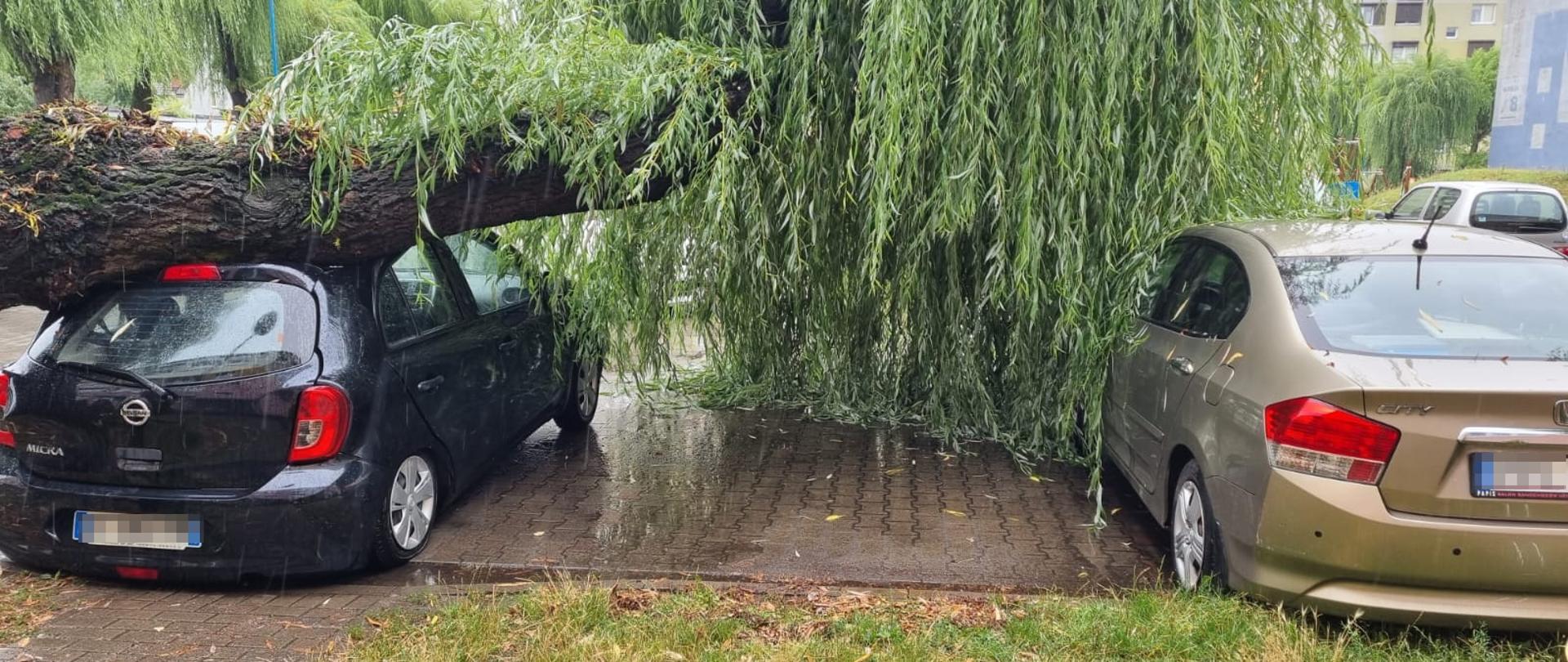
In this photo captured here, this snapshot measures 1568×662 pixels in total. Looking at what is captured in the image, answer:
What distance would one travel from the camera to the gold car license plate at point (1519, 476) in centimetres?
301

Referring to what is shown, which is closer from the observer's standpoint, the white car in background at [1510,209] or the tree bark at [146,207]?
the tree bark at [146,207]

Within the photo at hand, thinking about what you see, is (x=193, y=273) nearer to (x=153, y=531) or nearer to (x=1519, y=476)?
(x=153, y=531)

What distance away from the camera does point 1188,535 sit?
156 inches

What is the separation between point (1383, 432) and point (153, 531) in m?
4.32

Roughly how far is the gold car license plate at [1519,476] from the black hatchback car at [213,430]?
3.87 metres

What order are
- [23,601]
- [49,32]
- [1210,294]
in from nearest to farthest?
[23,601]
[1210,294]
[49,32]

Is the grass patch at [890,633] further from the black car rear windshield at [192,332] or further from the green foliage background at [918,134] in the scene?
the green foliage background at [918,134]

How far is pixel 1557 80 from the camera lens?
2839cm

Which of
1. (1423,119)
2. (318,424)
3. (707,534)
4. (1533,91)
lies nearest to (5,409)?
(318,424)

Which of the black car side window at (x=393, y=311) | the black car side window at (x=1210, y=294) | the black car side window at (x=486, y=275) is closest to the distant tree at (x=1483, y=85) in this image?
the black car side window at (x=1210, y=294)

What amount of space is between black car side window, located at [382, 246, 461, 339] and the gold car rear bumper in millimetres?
3553

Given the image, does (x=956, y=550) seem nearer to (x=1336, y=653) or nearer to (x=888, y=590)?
(x=888, y=590)

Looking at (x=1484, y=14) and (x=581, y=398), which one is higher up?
(x=1484, y=14)

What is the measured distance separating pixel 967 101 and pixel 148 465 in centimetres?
374
